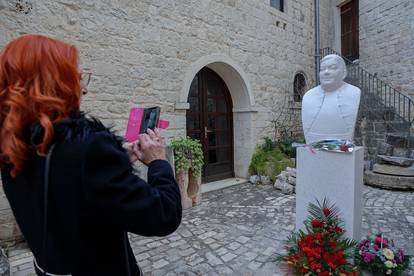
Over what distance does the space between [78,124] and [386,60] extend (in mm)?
8868

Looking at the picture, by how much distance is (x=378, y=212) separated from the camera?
12.0 ft

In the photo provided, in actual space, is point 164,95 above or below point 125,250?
above

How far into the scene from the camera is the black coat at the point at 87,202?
2.32 ft

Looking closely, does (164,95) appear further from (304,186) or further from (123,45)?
(304,186)

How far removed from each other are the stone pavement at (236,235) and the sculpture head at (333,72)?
163 centimetres

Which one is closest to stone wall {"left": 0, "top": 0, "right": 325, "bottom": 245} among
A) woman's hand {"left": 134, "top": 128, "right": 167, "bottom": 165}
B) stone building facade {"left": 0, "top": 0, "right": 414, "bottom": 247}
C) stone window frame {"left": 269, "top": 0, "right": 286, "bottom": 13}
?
stone building facade {"left": 0, "top": 0, "right": 414, "bottom": 247}

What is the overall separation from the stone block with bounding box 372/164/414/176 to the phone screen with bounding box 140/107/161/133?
5232mm

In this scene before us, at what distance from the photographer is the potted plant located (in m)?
3.92

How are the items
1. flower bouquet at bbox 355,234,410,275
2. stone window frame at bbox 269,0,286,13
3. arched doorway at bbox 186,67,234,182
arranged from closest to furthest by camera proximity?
1. flower bouquet at bbox 355,234,410,275
2. arched doorway at bbox 186,67,234,182
3. stone window frame at bbox 269,0,286,13

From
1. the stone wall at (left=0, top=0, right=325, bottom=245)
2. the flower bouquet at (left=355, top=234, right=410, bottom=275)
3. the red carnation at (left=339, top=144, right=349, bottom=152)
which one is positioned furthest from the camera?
the stone wall at (left=0, top=0, right=325, bottom=245)

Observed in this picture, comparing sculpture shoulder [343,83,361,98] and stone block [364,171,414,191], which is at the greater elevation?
sculpture shoulder [343,83,361,98]

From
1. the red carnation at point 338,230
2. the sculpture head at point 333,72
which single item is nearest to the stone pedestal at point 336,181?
the red carnation at point 338,230

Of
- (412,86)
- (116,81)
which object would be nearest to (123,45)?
(116,81)

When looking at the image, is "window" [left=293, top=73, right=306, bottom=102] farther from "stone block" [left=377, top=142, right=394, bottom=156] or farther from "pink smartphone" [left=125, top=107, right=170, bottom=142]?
"pink smartphone" [left=125, top=107, right=170, bottom=142]
